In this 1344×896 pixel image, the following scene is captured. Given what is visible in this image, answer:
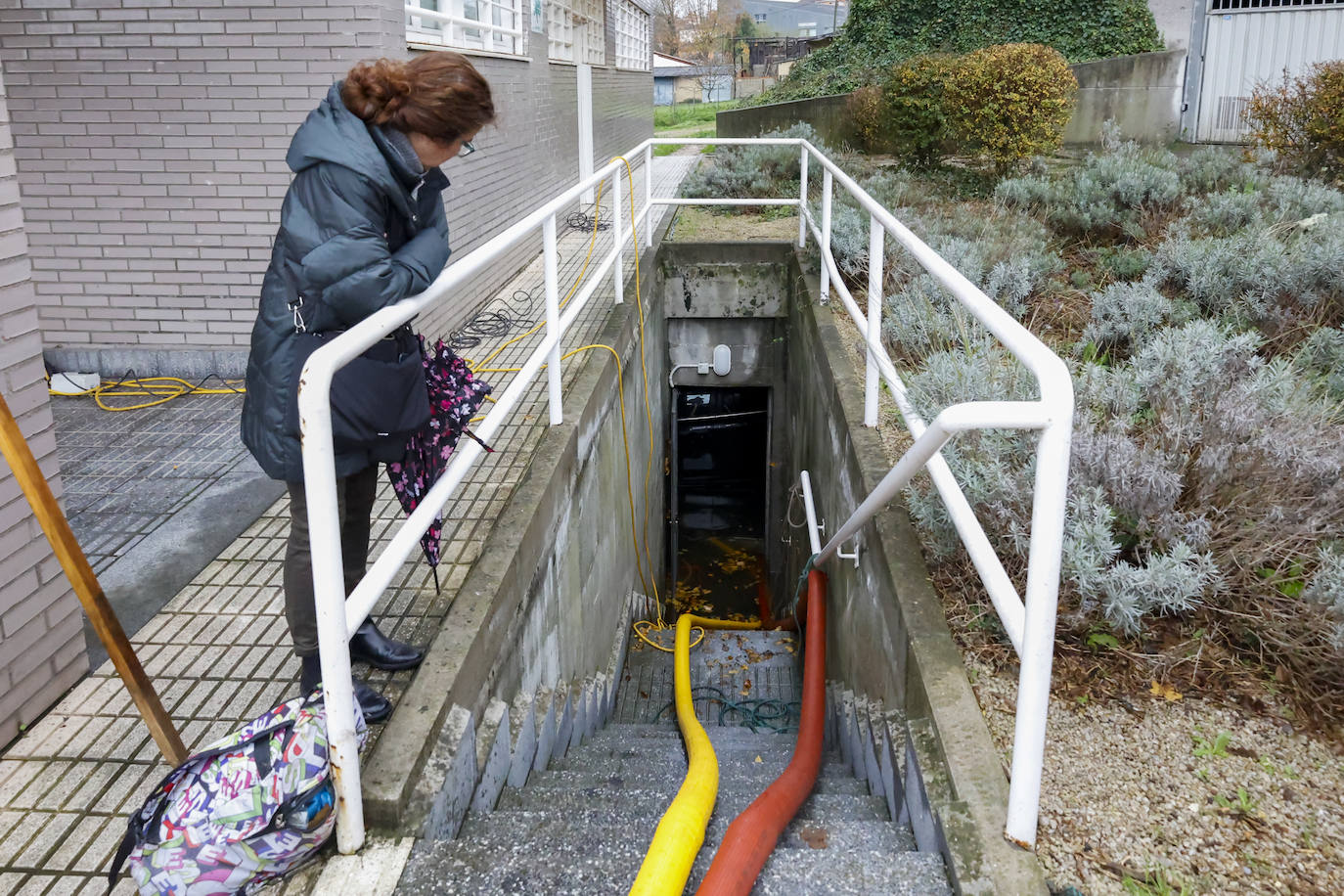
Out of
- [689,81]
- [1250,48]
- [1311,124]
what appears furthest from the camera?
[689,81]

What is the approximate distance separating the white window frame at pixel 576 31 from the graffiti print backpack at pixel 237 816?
9868 millimetres

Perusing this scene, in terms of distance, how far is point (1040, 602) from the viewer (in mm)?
1907

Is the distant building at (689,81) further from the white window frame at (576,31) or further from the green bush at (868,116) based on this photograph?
the green bush at (868,116)

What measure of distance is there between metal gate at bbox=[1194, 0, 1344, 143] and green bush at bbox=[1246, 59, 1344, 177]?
4.56 m

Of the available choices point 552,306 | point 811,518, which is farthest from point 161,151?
point 811,518

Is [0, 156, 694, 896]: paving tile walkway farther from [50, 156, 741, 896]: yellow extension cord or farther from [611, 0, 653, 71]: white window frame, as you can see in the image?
[611, 0, 653, 71]: white window frame

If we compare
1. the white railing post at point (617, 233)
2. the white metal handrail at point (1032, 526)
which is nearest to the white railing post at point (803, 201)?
the white railing post at point (617, 233)

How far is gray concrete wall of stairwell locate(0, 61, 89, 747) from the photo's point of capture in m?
2.60

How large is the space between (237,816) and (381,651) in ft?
2.56

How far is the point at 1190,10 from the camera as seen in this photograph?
1548 cm

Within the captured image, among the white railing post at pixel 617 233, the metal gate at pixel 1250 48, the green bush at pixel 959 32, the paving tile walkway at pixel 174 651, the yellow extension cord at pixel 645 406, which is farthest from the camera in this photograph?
the green bush at pixel 959 32

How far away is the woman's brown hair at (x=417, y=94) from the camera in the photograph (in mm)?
2314

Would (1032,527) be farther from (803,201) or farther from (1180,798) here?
(803,201)

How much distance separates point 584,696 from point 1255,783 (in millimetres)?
3116
